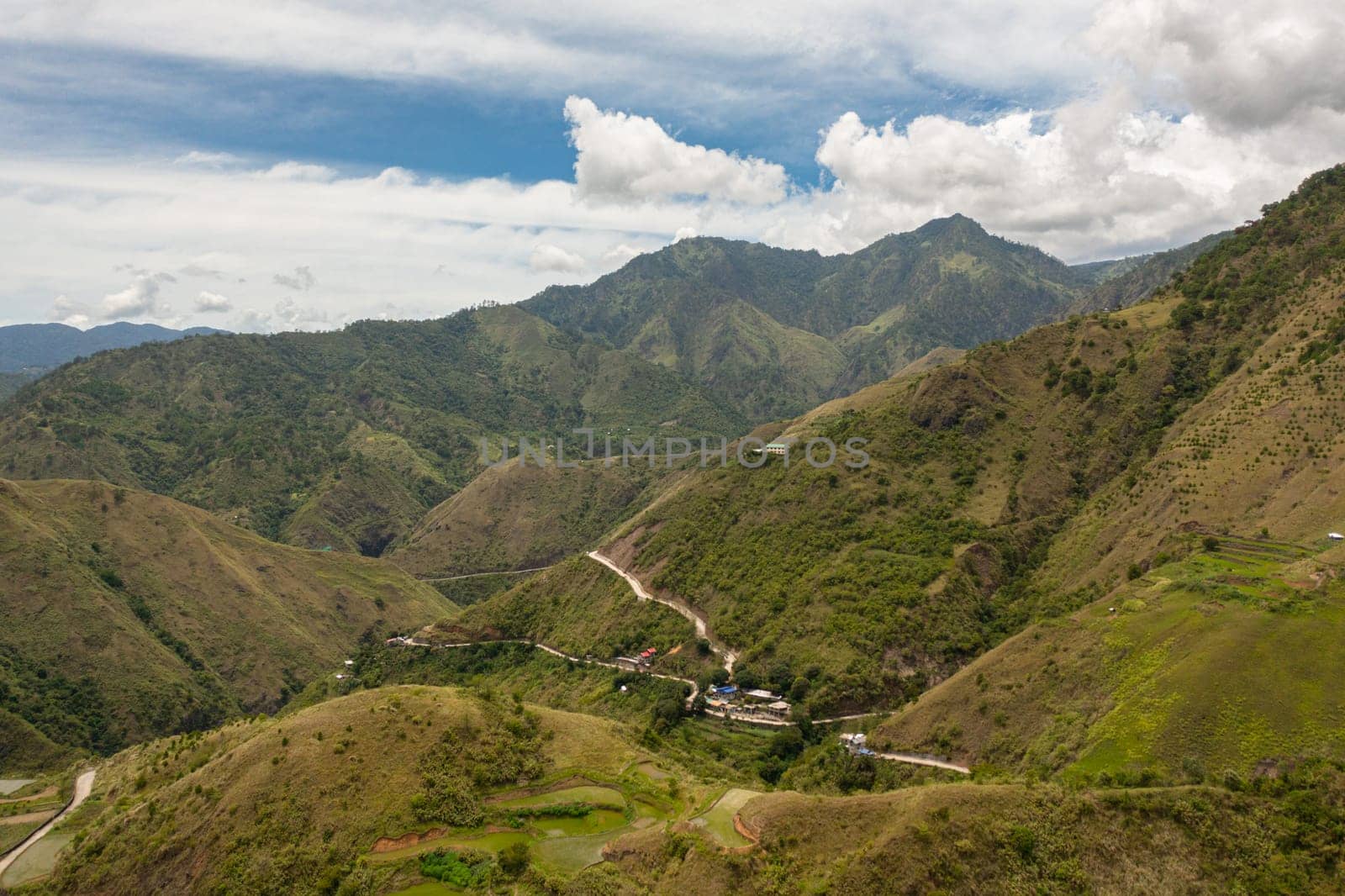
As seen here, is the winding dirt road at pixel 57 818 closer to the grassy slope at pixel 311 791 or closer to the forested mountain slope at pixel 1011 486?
the grassy slope at pixel 311 791

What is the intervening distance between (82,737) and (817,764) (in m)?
96.5

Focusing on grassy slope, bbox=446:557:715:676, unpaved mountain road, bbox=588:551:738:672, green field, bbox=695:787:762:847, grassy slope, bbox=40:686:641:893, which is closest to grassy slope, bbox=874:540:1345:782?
green field, bbox=695:787:762:847

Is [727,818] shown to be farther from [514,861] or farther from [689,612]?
[689,612]

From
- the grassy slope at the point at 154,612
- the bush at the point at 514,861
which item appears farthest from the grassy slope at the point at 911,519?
the grassy slope at the point at 154,612

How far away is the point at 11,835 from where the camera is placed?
6456 centimetres

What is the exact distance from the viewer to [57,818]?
67.6 m

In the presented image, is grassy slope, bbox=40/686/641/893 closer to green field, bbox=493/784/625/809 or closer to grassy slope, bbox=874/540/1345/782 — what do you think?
green field, bbox=493/784/625/809

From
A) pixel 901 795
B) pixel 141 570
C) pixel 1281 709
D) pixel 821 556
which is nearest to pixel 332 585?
pixel 141 570

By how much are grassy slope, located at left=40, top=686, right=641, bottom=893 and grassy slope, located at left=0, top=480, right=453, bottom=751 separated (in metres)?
59.3

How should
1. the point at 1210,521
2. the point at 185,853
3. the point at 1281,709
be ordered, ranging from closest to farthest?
1. the point at 1281,709
2. the point at 185,853
3. the point at 1210,521

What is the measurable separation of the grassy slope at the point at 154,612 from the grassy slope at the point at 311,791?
59.3m

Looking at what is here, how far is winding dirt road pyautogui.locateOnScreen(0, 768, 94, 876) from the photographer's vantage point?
6081 cm

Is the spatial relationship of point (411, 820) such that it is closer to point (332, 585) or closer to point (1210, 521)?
point (1210, 521)

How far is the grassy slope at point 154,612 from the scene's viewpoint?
4380 inches
